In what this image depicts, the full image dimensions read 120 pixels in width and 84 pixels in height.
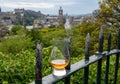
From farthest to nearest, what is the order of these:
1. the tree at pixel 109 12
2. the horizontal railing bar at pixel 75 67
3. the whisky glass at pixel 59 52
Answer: the tree at pixel 109 12 → the whisky glass at pixel 59 52 → the horizontal railing bar at pixel 75 67

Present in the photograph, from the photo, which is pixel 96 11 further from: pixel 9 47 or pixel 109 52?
pixel 109 52

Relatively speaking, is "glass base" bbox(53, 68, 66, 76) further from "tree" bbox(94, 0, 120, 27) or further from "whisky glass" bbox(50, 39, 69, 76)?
"tree" bbox(94, 0, 120, 27)

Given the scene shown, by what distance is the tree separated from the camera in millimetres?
20453

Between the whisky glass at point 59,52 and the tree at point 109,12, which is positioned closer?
the whisky glass at point 59,52

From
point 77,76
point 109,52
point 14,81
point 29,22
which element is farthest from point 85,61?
point 29,22

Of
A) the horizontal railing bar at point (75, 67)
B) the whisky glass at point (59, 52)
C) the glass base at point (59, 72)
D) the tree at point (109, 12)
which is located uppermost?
the whisky glass at point (59, 52)

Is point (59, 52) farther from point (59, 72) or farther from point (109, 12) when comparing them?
point (109, 12)

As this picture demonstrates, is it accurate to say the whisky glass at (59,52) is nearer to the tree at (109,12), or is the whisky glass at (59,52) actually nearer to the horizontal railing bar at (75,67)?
the horizontal railing bar at (75,67)

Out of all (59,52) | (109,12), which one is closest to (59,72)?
(59,52)

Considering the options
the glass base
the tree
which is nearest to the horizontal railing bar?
the glass base

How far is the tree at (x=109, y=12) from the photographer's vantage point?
2045 centimetres

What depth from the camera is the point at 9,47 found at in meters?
29.4

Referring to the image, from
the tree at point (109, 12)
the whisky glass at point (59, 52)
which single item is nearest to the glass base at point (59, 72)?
the whisky glass at point (59, 52)

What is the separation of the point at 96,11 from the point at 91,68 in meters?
17.8
